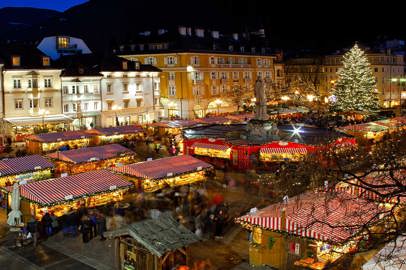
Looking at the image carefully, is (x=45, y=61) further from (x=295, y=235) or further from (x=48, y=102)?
(x=295, y=235)

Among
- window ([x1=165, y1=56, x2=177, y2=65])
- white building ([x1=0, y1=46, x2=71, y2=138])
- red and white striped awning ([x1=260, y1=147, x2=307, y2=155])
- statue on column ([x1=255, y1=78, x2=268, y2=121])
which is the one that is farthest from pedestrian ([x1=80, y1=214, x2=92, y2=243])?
window ([x1=165, y1=56, x2=177, y2=65])

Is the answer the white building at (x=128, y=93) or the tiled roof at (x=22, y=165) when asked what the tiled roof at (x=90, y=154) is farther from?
the white building at (x=128, y=93)

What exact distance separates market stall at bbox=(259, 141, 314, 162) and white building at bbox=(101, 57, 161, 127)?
91.6 feet

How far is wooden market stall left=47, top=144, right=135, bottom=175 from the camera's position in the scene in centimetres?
2838

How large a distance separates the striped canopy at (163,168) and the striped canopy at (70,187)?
1.27 m

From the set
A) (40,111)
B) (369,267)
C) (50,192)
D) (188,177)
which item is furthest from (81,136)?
(369,267)

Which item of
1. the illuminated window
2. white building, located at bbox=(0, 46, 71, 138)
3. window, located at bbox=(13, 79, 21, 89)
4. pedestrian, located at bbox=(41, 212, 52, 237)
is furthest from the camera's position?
the illuminated window

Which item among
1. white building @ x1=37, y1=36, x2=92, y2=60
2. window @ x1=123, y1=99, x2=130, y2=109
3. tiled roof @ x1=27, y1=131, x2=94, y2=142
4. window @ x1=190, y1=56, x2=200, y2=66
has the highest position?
→ white building @ x1=37, y1=36, x2=92, y2=60

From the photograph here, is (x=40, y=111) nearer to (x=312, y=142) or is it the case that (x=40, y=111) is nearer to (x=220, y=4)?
(x=312, y=142)

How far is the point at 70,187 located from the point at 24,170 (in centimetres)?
621

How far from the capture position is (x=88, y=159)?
2866 centimetres

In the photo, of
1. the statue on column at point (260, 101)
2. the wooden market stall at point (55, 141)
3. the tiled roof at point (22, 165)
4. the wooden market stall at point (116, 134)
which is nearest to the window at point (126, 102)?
the wooden market stall at point (116, 134)

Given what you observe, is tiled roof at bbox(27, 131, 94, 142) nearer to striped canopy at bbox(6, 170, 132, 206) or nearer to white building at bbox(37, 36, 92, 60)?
striped canopy at bbox(6, 170, 132, 206)

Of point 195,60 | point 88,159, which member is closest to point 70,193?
point 88,159
